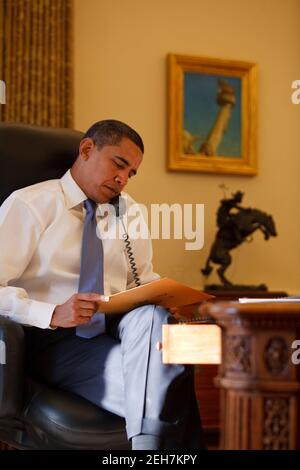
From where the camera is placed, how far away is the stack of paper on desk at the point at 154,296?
178cm

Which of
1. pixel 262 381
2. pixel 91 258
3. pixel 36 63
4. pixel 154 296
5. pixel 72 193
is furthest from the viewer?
pixel 36 63

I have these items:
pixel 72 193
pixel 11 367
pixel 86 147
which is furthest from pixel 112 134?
pixel 11 367

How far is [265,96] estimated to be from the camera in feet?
14.5

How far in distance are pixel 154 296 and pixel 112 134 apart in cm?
73

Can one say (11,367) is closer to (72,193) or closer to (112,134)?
(72,193)

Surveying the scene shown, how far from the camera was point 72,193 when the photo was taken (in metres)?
2.36

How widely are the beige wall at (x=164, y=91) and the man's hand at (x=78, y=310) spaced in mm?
2169

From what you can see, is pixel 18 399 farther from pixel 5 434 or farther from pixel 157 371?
pixel 157 371

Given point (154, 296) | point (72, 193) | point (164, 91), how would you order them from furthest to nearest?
point (164, 91) < point (72, 193) < point (154, 296)

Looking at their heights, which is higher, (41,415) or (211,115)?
(211,115)

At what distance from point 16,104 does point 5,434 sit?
2218mm

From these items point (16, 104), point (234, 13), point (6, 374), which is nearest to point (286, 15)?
point (234, 13)

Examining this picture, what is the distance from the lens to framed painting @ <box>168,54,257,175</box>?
13.8 ft

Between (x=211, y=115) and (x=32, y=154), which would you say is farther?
(x=211, y=115)
